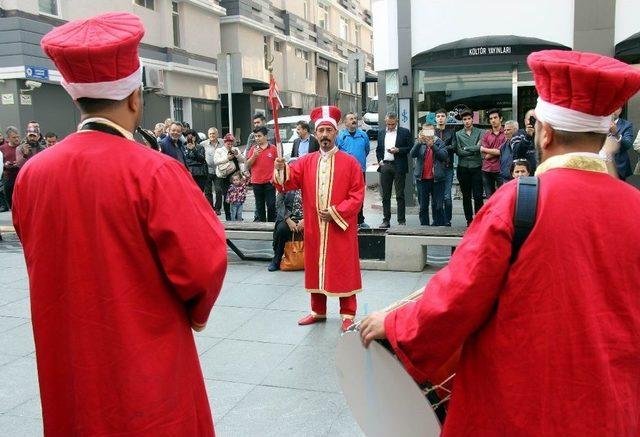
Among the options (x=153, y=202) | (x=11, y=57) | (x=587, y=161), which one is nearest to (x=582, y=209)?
(x=587, y=161)

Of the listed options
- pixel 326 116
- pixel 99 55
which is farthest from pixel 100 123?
pixel 326 116

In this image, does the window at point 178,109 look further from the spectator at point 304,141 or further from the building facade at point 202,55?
the spectator at point 304,141

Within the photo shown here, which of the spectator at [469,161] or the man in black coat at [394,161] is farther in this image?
the man in black coat at [394,161]

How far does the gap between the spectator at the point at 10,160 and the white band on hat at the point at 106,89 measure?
33.5 feet

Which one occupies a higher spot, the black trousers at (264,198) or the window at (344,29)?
the window at (344,29)

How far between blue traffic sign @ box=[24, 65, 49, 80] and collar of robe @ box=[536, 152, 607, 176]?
17.5 metres

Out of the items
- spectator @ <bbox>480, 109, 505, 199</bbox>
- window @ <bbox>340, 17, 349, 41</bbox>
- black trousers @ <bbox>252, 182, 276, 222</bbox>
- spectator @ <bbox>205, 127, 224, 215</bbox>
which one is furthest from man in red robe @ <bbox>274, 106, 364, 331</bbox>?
window @ <bbox>340, 17, 349, 41</bbox>

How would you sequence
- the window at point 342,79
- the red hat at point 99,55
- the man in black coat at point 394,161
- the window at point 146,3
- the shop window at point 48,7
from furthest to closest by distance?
1. the window at point 342,79
2. the window at point 146,3
3. the shop window at point 48,7
4. the man in black coat at point 394,161
5. the red hat at point 99,55

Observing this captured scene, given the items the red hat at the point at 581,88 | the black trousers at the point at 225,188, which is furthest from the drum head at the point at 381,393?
the black trousers at the point at 225,188

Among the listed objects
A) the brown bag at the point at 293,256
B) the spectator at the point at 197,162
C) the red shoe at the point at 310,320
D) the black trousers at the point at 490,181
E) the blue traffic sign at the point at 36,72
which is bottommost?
the red shoe at the point at 310,320

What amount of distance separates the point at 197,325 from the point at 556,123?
1.33 m

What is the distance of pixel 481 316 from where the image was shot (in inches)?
74.8

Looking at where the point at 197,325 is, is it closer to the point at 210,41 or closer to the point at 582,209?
the point at 582,209

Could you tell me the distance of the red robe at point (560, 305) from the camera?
180 centimetres
